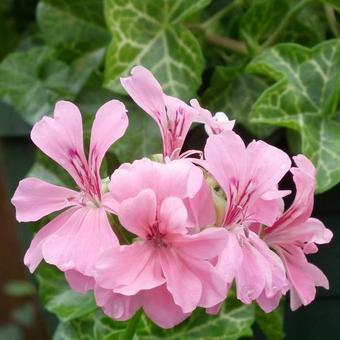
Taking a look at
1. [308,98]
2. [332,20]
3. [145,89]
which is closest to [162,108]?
[145,89]

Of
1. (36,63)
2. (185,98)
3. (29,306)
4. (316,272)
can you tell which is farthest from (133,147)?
(29,306)

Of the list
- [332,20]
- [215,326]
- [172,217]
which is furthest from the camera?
[332,20]

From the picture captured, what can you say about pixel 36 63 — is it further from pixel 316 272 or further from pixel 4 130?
pixel 316 272

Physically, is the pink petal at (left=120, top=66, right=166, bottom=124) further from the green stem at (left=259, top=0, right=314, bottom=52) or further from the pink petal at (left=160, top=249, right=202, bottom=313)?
the green stem at (left=259, top=0, right=314, bottom=52)

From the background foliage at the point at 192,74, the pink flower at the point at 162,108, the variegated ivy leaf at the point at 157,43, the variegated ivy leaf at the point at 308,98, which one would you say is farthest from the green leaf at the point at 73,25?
the pink flower at the point at 162,108

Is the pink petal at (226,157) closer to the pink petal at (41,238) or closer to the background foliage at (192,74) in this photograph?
the pink petal at (41,238)

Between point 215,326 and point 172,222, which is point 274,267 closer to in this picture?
point 172,222

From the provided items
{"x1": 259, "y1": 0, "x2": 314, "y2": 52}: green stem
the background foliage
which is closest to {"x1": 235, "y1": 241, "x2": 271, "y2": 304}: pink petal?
the background foliage

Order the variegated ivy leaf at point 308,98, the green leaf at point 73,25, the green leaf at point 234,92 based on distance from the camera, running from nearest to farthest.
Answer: the variegated ivy leaf at point 308,98, the green leaf at point 234,92, the green leaf at point 73,25
